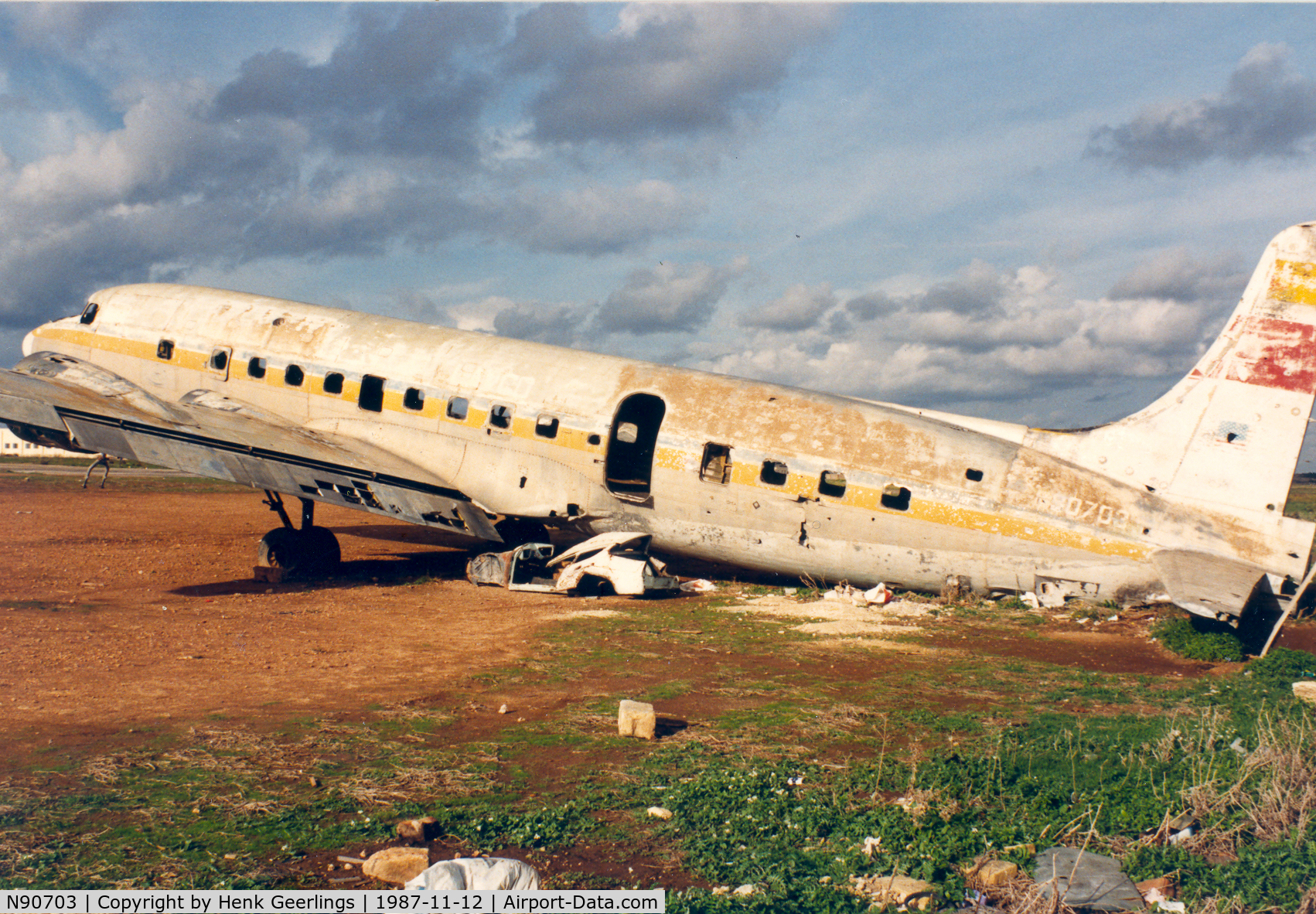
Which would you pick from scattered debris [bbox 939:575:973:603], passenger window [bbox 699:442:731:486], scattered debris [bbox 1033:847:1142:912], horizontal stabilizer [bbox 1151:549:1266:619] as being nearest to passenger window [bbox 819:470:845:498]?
passenger window [bbox 699:442:731:486]

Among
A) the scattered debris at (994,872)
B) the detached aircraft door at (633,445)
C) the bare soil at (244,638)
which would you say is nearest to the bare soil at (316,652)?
the bare soil at (244,638)

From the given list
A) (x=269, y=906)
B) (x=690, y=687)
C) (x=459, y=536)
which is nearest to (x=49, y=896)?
(x=269, y=906)

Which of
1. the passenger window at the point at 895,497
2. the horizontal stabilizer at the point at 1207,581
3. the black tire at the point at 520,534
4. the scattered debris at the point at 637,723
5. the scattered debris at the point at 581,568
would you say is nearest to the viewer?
the scattered debris at the point at 637,723

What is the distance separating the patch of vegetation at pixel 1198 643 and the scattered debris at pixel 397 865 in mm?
12084

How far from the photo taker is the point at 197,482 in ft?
153

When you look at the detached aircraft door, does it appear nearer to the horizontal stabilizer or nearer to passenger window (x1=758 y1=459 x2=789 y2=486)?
passenger window (x1=758 y1=459 x2=789 y2=486)

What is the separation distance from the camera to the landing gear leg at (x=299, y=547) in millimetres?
17062

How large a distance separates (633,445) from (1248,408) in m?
12.7

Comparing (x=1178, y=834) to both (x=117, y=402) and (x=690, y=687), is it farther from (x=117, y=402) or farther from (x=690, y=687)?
(x=117, y=402)

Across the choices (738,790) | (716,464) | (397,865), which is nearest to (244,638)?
(397,865)

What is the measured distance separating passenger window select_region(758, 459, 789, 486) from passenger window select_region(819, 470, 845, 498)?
731 mm

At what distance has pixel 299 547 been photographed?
57.0ft

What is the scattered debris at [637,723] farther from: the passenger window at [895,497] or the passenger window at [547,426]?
the passenger window at [547,426]

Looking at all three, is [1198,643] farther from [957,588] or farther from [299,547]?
[299,547]
